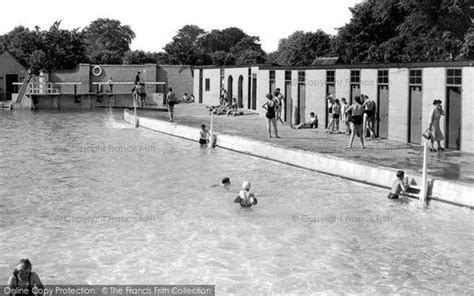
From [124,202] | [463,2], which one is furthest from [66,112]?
[124,202]

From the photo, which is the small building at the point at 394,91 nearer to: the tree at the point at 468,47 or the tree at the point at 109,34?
the tree at the point at 468,47

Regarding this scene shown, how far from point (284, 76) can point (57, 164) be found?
1555 centimetres

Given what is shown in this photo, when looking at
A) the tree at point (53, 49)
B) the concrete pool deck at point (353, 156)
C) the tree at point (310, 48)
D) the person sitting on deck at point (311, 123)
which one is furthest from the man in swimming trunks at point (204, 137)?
the tree at point (310, 48)

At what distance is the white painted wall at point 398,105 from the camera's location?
25.2 m

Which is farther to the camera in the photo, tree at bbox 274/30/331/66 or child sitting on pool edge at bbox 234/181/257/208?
tree at bbox 274/30/331/66

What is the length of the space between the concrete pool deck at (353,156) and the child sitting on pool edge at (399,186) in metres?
0.34

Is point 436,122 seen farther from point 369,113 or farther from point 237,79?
point 237,79

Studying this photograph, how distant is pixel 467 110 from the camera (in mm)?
22109

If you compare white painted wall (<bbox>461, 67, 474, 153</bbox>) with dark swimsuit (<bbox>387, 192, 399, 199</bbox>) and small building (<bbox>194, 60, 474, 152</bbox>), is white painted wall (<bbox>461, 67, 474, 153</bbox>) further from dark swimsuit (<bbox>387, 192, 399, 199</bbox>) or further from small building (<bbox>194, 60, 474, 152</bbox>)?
dark swimsuit (<bbox>387, 192, 399, 199</bbox>)

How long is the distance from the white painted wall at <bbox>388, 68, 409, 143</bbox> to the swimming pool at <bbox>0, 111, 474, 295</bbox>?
19.2 feet

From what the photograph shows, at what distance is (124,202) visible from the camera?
689 inches

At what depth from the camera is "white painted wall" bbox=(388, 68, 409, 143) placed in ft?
82.7


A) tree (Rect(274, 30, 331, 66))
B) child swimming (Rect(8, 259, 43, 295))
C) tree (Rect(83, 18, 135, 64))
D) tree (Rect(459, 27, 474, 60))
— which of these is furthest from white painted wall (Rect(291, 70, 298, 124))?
tree (Rect(83, 18, 135, 64))

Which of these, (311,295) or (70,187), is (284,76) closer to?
(70,187)
